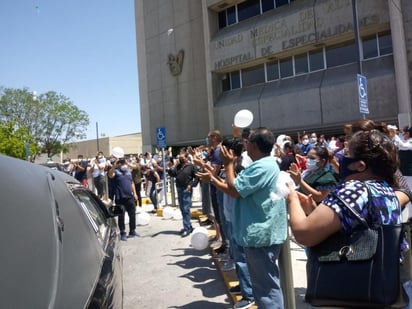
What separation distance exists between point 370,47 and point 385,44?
0.70 metres

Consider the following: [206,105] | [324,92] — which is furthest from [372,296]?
[206,105]

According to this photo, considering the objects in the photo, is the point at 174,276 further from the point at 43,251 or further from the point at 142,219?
the point at 43,251

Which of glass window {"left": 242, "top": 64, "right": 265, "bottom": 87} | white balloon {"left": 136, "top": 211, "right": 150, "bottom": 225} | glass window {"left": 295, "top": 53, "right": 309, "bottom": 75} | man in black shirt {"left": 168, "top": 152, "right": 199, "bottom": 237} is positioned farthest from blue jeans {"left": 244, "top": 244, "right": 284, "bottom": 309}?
glass window {"left": 242, "top": 64, "right": 265, "bottom": 87}

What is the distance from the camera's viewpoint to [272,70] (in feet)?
75.9

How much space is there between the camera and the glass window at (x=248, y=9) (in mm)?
23609

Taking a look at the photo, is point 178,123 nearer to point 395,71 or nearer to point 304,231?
point 395,71

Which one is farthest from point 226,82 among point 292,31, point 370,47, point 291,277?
point 291,277

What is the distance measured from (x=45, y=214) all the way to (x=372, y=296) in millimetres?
1516

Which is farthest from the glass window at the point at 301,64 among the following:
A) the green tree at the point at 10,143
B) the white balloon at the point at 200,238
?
the green tree at the point at 10,143

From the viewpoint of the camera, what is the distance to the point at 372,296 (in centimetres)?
176

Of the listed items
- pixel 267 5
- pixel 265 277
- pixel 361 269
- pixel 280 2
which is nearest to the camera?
pixel 361 269

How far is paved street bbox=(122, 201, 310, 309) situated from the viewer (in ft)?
15.5

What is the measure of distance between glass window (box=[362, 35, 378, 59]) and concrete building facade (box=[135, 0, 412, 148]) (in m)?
0.05

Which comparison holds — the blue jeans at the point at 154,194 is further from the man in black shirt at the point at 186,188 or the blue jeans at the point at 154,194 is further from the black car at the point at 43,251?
the black car at the point at 43,251
